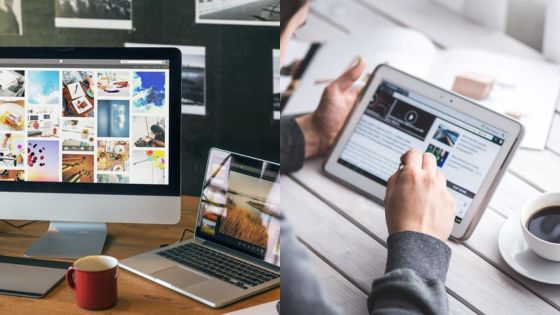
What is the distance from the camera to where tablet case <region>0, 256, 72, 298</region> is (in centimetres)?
125

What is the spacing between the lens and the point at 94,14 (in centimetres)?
159

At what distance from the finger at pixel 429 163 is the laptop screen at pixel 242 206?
0.30 m

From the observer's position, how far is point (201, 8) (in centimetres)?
156

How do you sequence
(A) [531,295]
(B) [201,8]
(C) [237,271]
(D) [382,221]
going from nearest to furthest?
(A) [531,295]
(D) [382,221]
(C) [237,271]
(B) [201,8]

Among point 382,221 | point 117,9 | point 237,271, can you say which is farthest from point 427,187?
point 117,9

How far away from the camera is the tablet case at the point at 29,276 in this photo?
4.09 ft

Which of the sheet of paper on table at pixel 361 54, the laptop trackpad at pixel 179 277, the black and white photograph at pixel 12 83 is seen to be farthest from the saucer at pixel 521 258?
the black and white photograph at pixel 12 83

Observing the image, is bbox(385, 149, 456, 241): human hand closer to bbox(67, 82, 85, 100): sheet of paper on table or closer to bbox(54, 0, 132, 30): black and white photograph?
bbox(67, 82, 85, 100): sheet of paper on table

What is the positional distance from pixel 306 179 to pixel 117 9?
1.90 feet

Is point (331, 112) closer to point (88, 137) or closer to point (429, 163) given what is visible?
point (429, 163)

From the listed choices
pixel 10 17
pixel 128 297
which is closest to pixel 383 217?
pixel 128 297

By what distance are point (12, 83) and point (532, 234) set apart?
35.3 inches

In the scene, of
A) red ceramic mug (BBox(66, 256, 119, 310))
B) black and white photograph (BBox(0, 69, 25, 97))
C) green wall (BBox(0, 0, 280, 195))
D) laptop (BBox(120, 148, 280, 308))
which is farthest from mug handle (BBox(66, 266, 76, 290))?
green wall (BBox(0, 0, 280, 195))

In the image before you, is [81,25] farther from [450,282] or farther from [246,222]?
[450,282]
